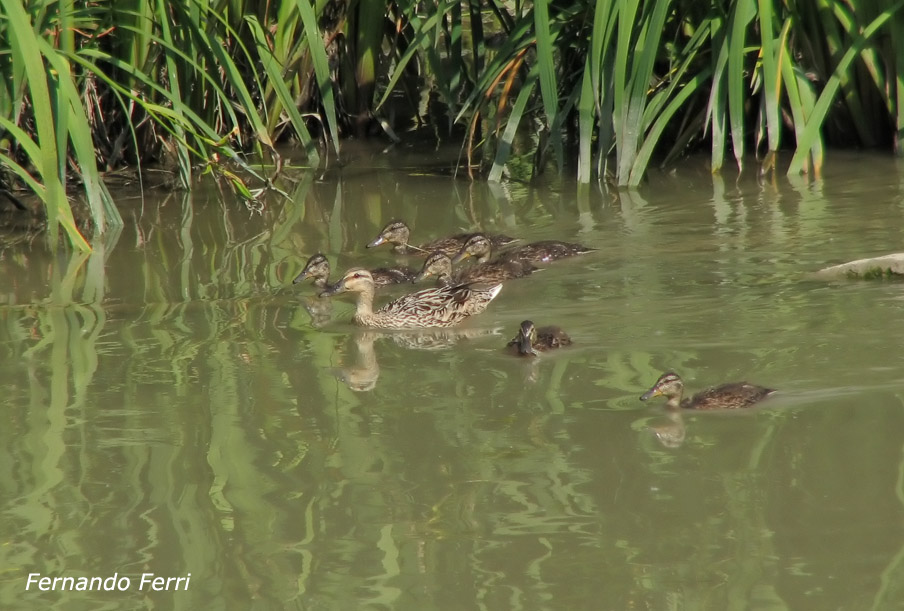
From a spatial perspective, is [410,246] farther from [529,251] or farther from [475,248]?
[529,251]

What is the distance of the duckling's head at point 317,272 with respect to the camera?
27.3 feet

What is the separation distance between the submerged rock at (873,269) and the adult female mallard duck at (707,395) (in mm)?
1976

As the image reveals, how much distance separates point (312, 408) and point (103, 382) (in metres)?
1.14

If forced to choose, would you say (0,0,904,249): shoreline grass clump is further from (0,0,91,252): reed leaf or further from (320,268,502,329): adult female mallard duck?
(320,268,502,329): adult female mallard duck

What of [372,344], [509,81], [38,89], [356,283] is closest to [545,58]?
[509,81]

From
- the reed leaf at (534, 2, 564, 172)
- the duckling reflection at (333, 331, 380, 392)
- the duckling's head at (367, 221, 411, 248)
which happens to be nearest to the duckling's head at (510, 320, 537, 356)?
the duckling reflection at (333, 331, 380, 392)

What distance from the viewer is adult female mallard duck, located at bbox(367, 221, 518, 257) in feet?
30.7

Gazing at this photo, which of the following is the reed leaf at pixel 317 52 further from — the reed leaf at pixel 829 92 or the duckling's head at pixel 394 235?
the reed leaf at pixel 829 92

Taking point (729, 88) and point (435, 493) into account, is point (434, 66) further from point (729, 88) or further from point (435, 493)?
point (435, 493)

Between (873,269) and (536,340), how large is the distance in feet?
6.83

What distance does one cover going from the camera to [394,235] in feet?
30.7

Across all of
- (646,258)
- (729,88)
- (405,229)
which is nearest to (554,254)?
(646,258)

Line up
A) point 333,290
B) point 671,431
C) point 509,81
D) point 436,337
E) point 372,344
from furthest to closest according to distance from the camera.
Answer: point 509,81 → point 333,290 → point 436,337 → point 372,344 → point 671,431

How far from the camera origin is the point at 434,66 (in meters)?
11.2
